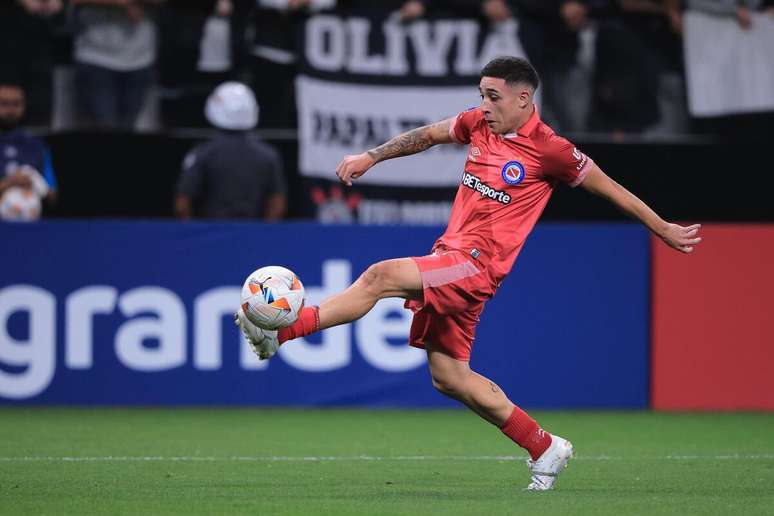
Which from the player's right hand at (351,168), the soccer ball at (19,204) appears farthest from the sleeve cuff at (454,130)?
the soccer ball at (19,204)

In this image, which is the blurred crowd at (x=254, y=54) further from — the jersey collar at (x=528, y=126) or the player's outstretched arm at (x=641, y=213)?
the player's outstretched arm at (x=641, y=213)

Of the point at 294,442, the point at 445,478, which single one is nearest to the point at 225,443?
the point at 294,442

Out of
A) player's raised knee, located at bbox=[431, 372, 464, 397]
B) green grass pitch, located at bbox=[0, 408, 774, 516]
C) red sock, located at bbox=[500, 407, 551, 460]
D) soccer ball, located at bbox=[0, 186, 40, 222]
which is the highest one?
soccer ball, located at bbox=[0, 186, 40, 222]

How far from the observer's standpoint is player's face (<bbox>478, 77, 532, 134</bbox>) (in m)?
7.00

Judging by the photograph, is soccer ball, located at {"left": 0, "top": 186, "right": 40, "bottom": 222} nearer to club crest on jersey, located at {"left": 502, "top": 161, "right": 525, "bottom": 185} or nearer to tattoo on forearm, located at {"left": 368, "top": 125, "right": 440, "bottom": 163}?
tattoo on forearm, located at {"left": 368, "top": 125, "right": 440, "bottom": 163}

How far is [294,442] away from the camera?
363 inches

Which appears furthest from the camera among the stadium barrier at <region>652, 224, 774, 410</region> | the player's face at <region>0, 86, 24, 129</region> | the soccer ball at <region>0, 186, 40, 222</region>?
the player's face at <region>0, 86, 24, 129</region>

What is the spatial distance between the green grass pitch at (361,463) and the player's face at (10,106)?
8.63 feet

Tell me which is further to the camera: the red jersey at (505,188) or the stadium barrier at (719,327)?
the stadium barrier at (719,327)

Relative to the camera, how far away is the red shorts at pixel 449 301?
6770mm

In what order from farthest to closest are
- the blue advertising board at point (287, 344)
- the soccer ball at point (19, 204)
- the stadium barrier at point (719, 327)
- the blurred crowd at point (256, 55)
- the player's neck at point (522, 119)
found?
the blurred crowd at point (256, 55) < the soccer ball at point (19, 204) < the stadium barrier at point (719, 327) < the blue advertising board at point (287, 344) < the player's neck at point (522, 119)

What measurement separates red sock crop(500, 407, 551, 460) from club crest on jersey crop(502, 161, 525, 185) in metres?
1.12

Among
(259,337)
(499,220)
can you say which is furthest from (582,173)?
(259,337)

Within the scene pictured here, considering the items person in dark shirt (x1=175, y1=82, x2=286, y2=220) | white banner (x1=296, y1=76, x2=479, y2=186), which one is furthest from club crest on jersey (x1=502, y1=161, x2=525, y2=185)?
white banner (x1=296, y1=76, x2=479, y2=186)
